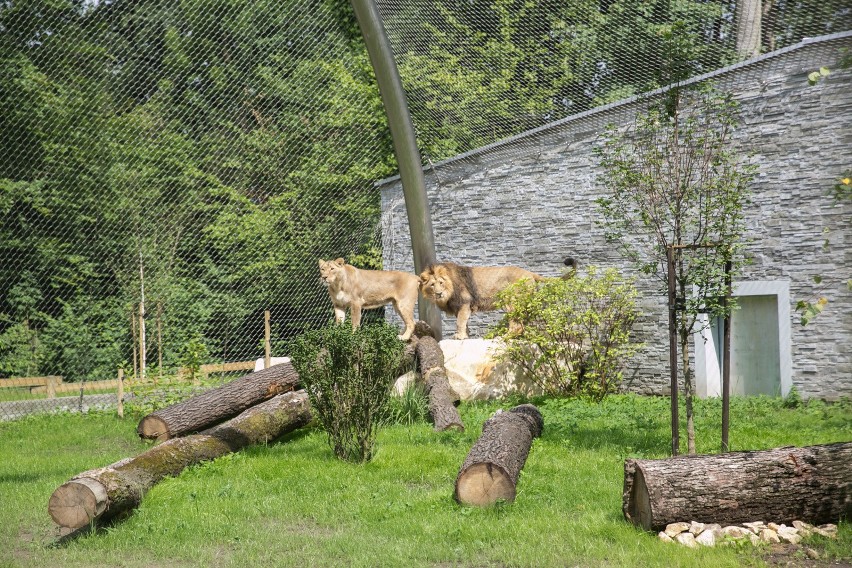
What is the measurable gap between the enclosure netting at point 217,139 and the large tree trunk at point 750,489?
200 inches

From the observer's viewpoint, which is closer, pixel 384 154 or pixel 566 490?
pixel 566 490

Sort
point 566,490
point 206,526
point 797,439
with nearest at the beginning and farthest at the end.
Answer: point 206,526 → point 566,490 → point 797,439

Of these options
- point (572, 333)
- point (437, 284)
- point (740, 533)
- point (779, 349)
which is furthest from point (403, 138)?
point (740, 533)

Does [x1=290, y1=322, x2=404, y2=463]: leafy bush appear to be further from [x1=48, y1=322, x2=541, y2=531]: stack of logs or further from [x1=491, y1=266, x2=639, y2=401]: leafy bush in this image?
[x1=491, y1=266, x2=639, y2=401]: leafy bush

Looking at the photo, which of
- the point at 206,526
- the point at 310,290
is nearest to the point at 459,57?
the point at 310,290

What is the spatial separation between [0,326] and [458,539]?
29.3 feet

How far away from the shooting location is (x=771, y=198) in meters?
10.1

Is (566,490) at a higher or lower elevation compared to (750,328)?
lower

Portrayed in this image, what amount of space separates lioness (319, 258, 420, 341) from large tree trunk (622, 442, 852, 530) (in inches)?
270

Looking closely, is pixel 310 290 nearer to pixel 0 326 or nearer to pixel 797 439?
pixel 0 326

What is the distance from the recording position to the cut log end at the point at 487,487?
531 centimetres

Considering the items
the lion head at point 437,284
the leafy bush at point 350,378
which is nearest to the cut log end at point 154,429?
the leafy bush at point 350,378

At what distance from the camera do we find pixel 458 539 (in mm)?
4668

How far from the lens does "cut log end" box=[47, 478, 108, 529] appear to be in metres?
5.00
